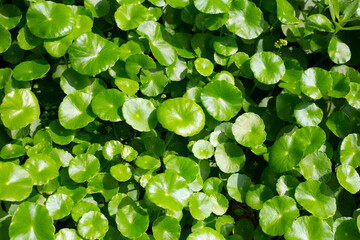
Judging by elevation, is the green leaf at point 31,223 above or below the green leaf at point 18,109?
below

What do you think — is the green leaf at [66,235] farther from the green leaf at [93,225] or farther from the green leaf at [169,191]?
the green leaf at [169,191]

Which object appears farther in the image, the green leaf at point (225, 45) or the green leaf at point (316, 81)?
the green leaf at point (225, 45)

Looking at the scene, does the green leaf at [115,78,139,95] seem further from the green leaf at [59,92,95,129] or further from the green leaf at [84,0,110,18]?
the green leaf at [84,0,110,18]

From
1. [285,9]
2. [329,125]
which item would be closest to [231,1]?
[285,9]

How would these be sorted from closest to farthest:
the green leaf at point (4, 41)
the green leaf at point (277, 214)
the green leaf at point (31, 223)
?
1. the green leaf at point (31, 223)
2. the green leaf at point (277, 214)
3. the green leaf at point (4, 41)

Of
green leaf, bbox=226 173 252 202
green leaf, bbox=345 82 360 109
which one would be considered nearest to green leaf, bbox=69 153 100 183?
green leaf, bbox=226 173 252 202

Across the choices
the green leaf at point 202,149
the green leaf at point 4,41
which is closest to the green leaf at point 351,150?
the green leaf at point 202,149
